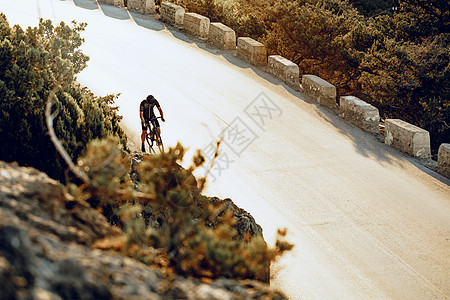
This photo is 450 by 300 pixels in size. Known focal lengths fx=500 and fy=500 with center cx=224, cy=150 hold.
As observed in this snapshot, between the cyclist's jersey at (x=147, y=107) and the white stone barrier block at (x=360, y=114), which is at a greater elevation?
the white stone barrier block at (x=360, y=114)

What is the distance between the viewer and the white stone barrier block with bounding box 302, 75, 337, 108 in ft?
50.8

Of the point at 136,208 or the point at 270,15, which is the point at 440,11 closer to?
the point at 270,15

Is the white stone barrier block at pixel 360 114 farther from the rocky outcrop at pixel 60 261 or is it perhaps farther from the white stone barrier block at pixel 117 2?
the white stone barrier block at pixel 117 2

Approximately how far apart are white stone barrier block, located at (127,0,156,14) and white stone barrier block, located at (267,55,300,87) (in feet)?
25.9

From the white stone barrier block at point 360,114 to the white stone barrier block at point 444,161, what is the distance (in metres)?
2.33

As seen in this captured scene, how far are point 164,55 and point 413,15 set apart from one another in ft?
33.3

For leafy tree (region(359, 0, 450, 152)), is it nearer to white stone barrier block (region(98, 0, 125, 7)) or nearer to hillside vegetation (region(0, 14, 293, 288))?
hillside vegetation (region(0, 14, 293, 288))

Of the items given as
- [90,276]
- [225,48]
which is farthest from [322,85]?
[90,276]

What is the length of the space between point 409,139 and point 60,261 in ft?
38.5

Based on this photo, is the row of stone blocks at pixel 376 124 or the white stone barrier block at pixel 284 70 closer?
the row of stone blocks at pixel 376 124

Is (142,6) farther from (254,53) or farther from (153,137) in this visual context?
(153,137)

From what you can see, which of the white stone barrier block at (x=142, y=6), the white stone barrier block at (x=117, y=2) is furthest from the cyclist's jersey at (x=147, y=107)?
the white stone barrier block at (x=117, y=2)

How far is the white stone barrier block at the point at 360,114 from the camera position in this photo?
46.1 ft

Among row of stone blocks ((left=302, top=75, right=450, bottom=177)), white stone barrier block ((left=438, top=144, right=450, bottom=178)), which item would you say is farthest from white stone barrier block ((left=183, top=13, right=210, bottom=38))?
white stone barrier block ((left=438, top=144, right=450, bottom=178))
